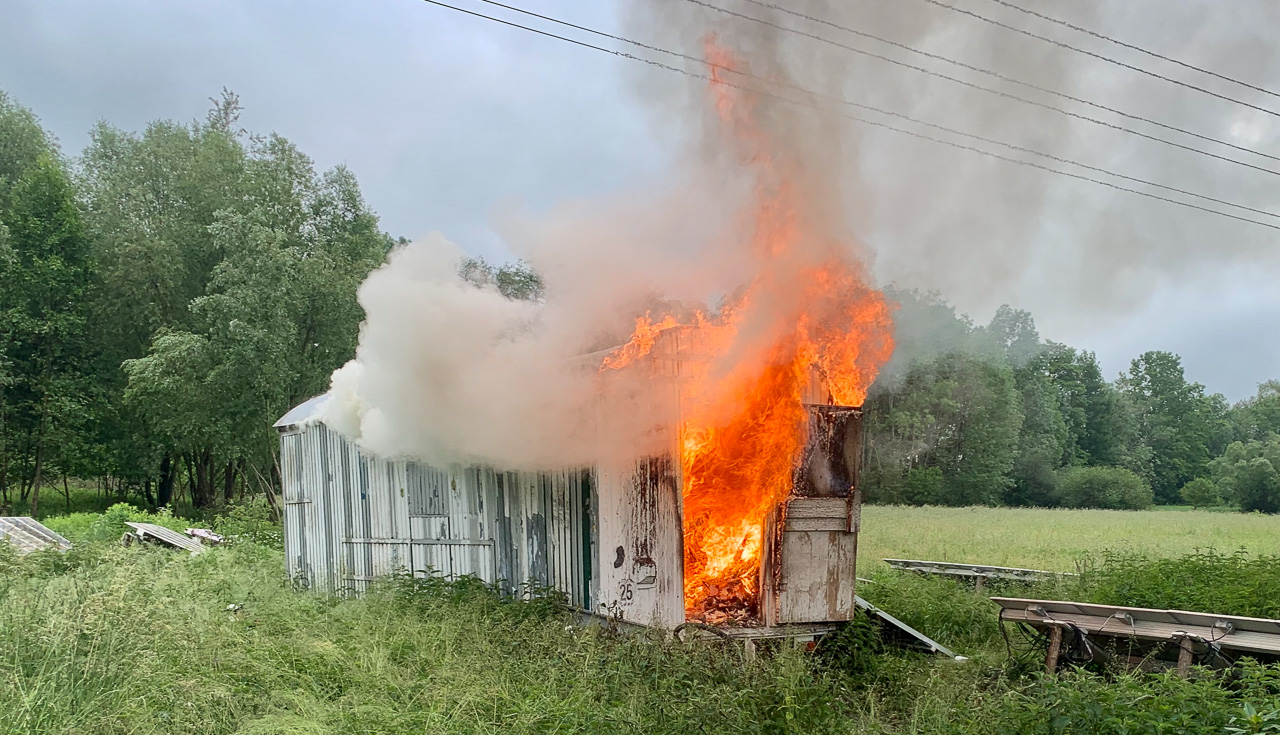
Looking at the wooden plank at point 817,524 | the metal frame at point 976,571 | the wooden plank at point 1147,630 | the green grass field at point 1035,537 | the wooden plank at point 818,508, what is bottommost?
the green grass field at point 1035,537

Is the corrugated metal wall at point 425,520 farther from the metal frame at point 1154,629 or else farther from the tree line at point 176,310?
the tree line at point 176,310

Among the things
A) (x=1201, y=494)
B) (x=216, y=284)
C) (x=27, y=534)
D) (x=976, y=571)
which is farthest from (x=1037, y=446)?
(x=27, y=534)

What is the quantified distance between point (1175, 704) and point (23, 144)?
129 ft

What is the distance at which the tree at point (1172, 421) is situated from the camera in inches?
2317

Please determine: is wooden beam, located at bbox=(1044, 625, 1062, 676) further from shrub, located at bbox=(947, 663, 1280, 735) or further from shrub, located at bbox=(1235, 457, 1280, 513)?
shrub, located at bbox=(1235, 457, 1280, 513)

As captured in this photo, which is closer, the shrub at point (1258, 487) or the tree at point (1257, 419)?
the shrub at point (1258, 487)

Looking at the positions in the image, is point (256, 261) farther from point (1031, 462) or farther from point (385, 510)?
point (1031, 462)

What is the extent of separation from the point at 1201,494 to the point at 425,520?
53267 mm

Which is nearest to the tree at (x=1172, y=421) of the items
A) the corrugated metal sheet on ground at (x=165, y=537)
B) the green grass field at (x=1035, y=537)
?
the green grass field at (x=1035, y=537)

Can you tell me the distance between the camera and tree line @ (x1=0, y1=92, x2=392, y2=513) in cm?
2714

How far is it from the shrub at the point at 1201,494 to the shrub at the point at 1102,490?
4722mm

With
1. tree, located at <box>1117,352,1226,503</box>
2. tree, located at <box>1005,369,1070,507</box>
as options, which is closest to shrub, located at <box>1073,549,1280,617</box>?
tree, located at <box>1005,369,1070,507</box>

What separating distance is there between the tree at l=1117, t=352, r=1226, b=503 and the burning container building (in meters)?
56.3

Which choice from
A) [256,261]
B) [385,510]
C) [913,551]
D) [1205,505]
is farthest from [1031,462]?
[385,510]
